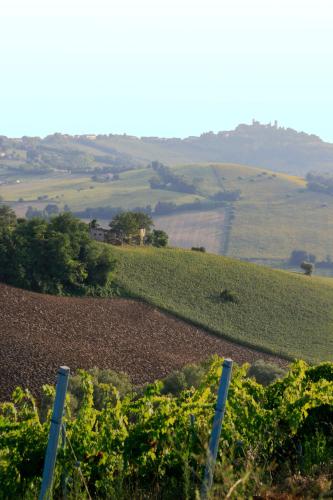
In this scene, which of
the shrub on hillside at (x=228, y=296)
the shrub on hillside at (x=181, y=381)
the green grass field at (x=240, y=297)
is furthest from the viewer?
the shrub on hillside at (x=228, y=296)

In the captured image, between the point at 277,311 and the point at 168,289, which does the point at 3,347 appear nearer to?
the point at 168,289

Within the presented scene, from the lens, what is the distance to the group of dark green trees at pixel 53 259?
64625 mm

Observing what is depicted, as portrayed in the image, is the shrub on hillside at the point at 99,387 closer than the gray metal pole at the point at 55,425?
No

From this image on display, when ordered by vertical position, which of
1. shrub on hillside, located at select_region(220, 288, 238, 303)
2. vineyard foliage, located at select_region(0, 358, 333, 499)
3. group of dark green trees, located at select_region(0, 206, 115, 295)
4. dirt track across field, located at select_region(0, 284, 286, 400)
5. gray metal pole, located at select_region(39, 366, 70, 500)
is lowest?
dirt track across field, located at select_region(0, 284, 286, 400)

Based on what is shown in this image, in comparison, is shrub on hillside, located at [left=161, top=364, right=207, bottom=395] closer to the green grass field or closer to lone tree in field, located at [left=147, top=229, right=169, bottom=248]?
the green grass field

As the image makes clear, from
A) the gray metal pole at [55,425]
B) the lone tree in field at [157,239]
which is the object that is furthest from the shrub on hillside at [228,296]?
the gray metal pole at [55,425]

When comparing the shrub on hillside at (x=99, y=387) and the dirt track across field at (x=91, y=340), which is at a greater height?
the shrub on hillside at (x=99, y=387)

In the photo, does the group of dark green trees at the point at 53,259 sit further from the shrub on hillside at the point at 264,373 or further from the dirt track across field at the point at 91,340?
the shrub on hillside at the point at 264,373

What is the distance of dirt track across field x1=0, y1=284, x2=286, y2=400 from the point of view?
49688 millimetres

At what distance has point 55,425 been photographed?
12148 mm

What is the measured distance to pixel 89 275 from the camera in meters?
70.0

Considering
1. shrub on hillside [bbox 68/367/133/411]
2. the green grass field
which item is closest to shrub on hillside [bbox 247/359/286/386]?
shrub on hillside [bbox 68/367/133/411]

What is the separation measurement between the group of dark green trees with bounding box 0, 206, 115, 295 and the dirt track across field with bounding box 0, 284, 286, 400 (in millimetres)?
2285

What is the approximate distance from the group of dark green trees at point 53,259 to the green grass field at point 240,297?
5.19 metres
